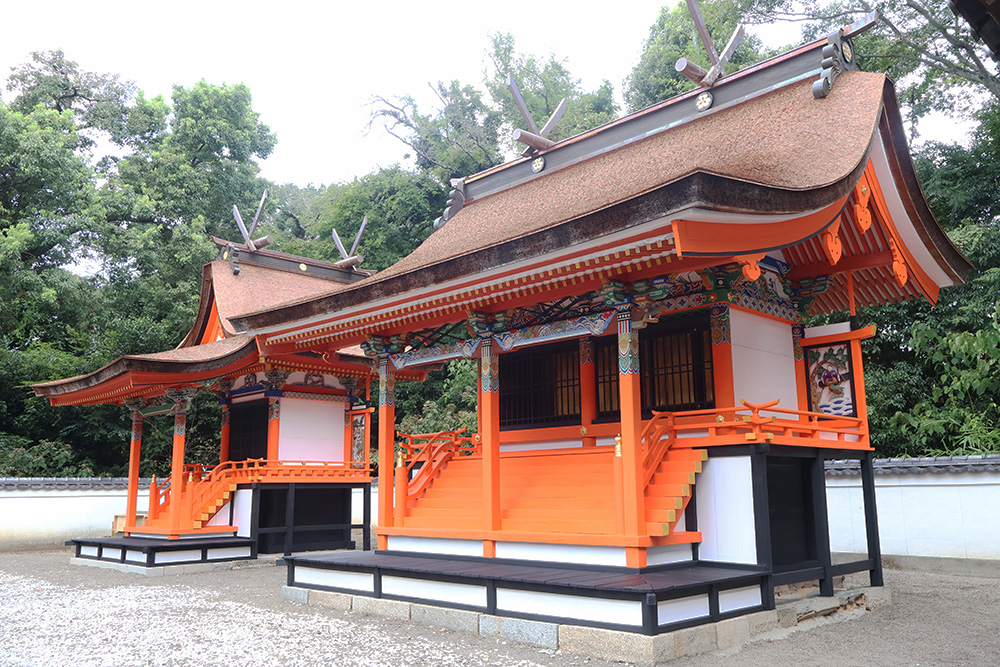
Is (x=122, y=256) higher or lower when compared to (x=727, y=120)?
higher

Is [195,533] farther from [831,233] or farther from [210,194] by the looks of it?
[210,194]

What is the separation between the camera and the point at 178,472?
13.8 metres

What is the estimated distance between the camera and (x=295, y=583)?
955 centimetres

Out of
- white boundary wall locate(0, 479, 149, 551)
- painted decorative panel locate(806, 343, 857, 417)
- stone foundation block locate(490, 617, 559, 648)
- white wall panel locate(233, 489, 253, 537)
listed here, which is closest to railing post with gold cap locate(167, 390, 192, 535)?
white wall panel locate(233, 489, 253, 537)

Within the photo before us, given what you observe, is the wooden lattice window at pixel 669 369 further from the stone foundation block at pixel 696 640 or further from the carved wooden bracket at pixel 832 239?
the stone foundation block at pixel 696 640

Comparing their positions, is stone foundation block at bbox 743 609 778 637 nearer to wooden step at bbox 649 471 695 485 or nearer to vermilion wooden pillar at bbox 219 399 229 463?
wooden step at bbox 649 471 695 485

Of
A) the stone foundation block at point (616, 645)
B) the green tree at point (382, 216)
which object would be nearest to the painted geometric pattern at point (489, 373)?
the stone foundation block at point (616, 645)

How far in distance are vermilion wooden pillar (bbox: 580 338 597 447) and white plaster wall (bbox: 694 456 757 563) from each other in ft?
7.77

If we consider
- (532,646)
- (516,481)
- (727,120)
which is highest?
(727,120)

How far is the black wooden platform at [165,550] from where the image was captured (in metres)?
12.6

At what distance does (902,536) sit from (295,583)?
9464 mm

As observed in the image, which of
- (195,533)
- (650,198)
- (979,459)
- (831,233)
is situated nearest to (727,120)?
(831,233)

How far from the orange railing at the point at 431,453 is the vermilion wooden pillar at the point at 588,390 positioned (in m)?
2.07

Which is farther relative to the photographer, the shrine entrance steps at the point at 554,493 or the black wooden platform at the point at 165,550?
the black wooden platform at the point at 165,550
